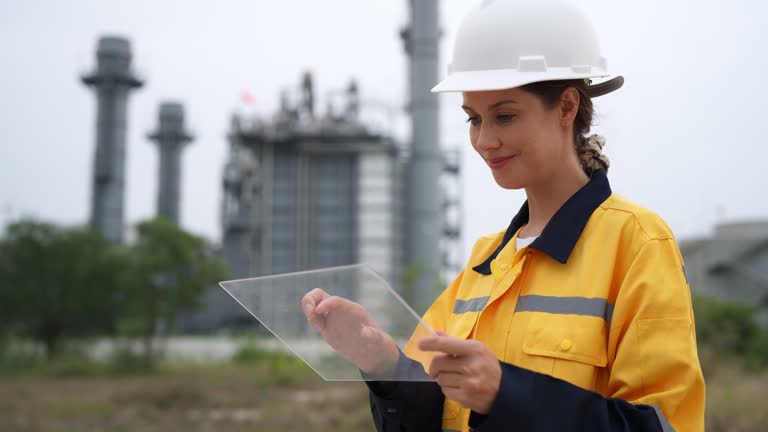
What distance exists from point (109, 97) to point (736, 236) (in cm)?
2256

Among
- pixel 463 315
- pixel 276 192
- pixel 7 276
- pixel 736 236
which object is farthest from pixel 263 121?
pixel 463 315

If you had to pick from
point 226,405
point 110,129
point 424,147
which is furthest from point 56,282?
point 226,405

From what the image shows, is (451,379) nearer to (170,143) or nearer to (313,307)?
(313,307)

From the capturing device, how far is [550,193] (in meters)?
1.47

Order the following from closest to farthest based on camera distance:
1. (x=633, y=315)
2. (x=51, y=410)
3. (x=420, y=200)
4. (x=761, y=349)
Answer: (x=633, y=315), (x=51, y=410), (x=761, y=349), (x=420, y=200)

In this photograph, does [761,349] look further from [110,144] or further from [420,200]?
[110,144]

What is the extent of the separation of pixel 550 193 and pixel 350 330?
481mm

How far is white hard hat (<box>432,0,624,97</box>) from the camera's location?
138 cm

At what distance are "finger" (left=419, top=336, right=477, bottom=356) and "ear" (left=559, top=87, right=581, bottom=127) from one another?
0.53 meters

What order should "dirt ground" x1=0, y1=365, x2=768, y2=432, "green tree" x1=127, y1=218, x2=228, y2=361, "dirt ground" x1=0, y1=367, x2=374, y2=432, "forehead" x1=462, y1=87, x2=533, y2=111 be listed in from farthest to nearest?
"green tree" x1=127, y1=218, x2=228, y2=361 → "dirt ground" x1=0, y1=367, x2=374, y2=432 → "dirt ground" x1=0, y1=365, x2=768, y2=432 → "forehead" x1=462, y1=87, x2=533, y2=111

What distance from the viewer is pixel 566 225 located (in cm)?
137

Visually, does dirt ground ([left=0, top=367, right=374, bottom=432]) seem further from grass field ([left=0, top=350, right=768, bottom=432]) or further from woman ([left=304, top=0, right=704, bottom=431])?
woman ([left=304, top=0, right=704, bottom=431])

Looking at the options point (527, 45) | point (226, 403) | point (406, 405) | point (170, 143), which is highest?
point (170, 143)

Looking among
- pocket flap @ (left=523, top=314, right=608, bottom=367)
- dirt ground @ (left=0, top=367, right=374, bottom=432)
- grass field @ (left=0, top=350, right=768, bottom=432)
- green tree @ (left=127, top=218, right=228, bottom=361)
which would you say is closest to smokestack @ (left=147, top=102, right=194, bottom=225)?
green tree @ (left=127, top=218, right=228, bottom=361)
